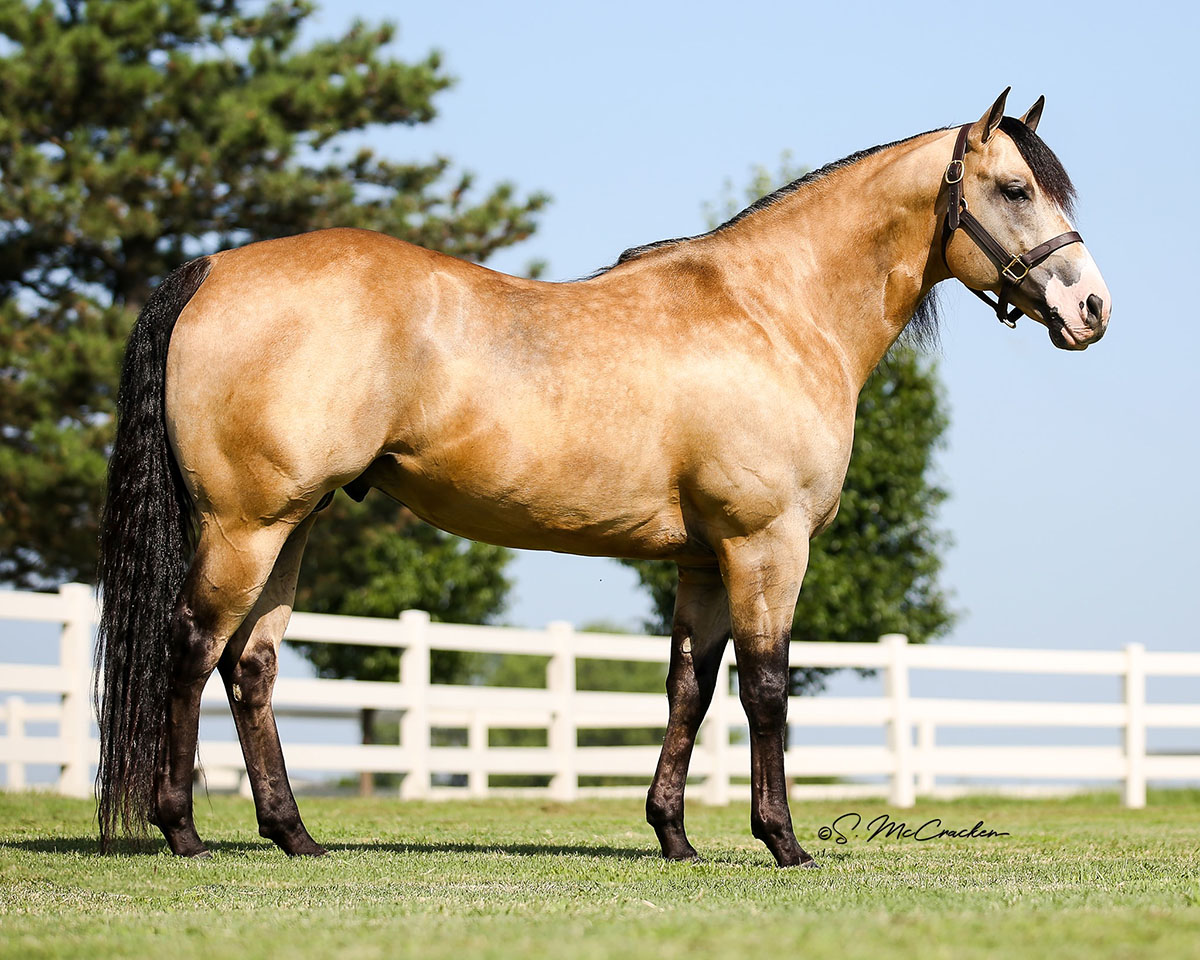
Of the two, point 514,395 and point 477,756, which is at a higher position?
point 514,395

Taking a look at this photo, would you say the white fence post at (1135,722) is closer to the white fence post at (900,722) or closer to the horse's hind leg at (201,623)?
the white fence post at (900,722)

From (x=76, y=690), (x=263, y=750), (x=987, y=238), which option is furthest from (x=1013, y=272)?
(x=76, y=690)

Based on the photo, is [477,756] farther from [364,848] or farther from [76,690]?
[364,848]

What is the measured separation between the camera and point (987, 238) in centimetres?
564

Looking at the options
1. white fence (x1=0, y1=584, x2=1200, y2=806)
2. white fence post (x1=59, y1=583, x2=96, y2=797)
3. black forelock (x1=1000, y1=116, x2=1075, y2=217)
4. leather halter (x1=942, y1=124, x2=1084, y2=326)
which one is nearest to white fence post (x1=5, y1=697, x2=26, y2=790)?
white fence (x1=0, y1=584, x2=1200, y2=806)

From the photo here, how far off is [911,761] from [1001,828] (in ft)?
17.3

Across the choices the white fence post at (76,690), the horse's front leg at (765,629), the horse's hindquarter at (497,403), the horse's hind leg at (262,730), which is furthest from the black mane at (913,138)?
the white fence post at (76,690)

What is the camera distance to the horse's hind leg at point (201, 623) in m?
5.03

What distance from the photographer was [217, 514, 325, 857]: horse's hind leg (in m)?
5.33

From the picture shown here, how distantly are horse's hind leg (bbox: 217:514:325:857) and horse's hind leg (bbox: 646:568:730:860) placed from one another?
4.48 feet

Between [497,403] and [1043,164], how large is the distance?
2462 millimetres

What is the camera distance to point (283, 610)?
5520mm

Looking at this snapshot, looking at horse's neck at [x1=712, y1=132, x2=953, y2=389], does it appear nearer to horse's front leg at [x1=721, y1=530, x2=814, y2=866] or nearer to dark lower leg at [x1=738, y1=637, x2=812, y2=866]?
horse's front leg at [x1=721, y1=530, x2=814, y2=866]

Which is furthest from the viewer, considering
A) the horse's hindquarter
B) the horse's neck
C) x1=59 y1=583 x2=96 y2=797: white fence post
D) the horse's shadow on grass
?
x1=59 y1=583 x2=96 y2=797: white fence post
